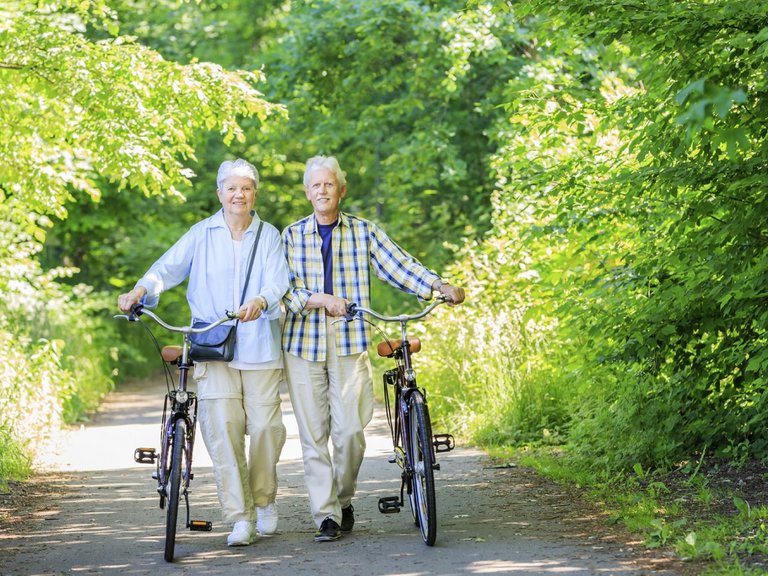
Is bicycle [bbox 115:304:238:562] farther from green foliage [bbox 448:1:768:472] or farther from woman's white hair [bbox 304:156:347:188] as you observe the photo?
green foliage [bbox 448:1:768:472]

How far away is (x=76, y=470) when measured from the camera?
1080cm

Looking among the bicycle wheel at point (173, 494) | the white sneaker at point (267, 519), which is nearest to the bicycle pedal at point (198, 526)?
the bicycle wheel at point (173, 494)

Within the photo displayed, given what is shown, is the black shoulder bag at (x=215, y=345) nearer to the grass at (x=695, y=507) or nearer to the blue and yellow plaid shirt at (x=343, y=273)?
the blue and yellow plaid shirt at (x=343, y=273)

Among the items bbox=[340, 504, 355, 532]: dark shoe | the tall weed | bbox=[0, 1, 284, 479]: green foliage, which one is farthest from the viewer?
the tall weed

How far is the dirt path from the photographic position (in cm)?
601

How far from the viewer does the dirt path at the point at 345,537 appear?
237 inches

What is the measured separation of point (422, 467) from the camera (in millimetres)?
6418

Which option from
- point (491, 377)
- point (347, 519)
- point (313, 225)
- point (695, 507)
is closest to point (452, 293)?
point (313, 225)

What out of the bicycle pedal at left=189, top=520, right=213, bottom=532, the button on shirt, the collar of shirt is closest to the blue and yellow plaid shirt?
the collar of shirt

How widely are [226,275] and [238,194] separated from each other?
449 mm

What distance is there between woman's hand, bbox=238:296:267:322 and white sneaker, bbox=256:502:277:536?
1225 mm

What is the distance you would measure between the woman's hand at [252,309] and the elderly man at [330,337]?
276 mm

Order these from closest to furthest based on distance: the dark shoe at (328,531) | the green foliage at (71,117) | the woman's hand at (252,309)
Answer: the woman's hand at (252,309) → the dark shoe at (328,531) → the green foliage at (71,117)

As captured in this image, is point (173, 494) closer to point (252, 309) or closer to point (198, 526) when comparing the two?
point (198, 526)
